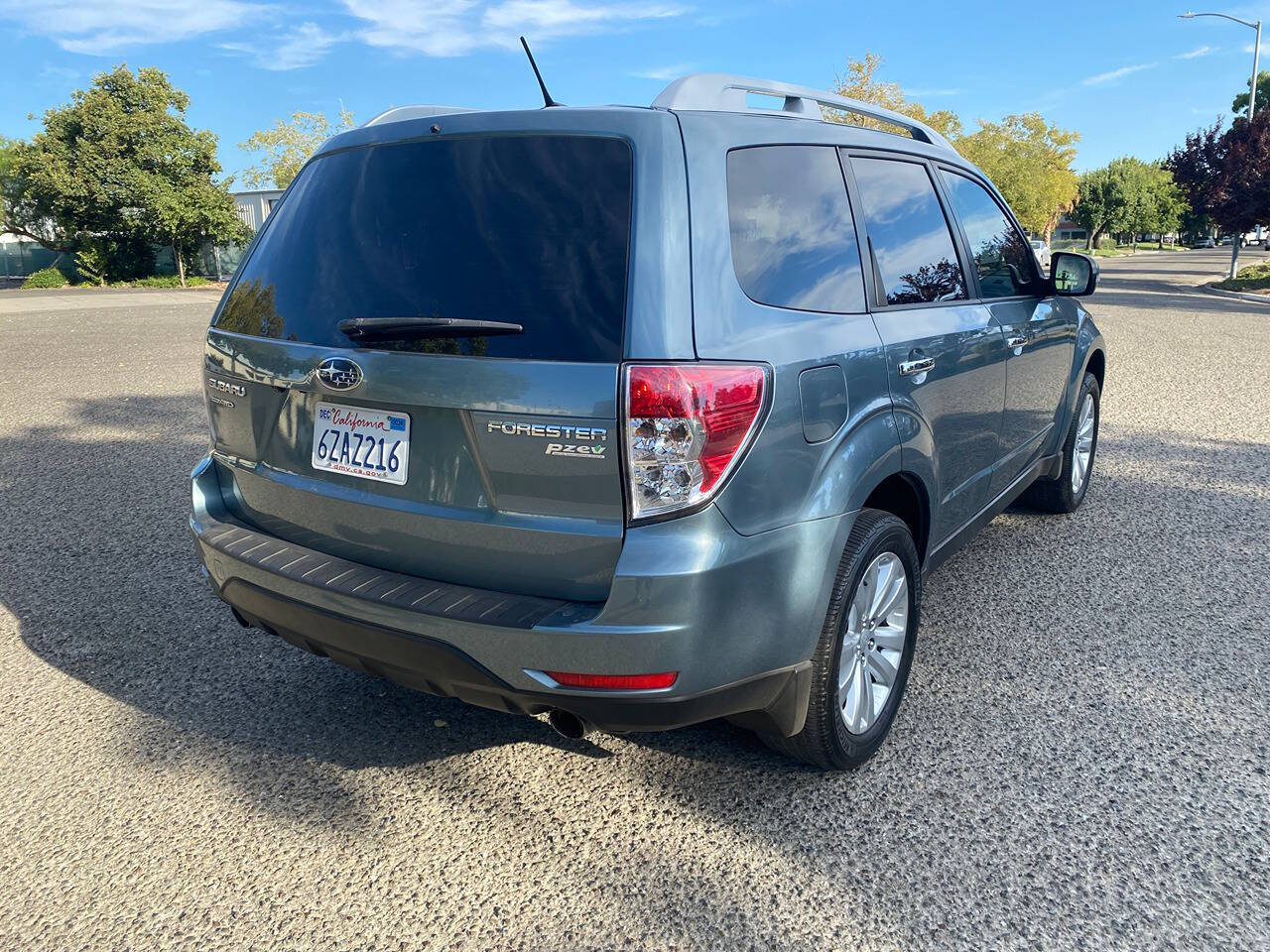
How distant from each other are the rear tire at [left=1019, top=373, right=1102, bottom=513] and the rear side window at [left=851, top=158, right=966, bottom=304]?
74.1 inches

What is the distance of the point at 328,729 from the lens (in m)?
3.21

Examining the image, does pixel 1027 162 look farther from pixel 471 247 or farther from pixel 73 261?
pixel 471 247

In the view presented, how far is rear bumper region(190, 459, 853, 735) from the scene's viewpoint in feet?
7.20

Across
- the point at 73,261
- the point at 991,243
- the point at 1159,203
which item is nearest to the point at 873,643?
the point at 991,243

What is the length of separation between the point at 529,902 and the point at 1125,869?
1501 mm

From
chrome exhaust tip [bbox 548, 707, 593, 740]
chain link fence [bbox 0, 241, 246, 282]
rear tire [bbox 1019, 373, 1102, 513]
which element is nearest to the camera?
chrome exhaust tip [bbox 548, 707, 593, 740]

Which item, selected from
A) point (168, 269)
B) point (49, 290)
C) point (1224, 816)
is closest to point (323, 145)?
point (1224, 816)

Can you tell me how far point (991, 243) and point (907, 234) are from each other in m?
0.98

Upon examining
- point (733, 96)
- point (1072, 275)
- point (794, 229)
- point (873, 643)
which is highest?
point (733, 96)

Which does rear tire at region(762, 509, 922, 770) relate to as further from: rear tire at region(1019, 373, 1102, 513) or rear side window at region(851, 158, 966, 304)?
rear tire at region(1019, 373, 1102, 513)

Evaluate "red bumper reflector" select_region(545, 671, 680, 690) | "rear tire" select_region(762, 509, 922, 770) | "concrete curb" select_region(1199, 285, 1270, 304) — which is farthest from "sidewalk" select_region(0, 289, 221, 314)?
"concrete curb" select_region(1199, 285, 1270, 304)

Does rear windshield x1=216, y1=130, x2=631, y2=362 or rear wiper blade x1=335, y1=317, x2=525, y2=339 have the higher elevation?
rear windshield x1=216, y1=130, x2=631, y2=362

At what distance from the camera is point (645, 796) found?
2.84m

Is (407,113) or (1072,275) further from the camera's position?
(1072,275)
